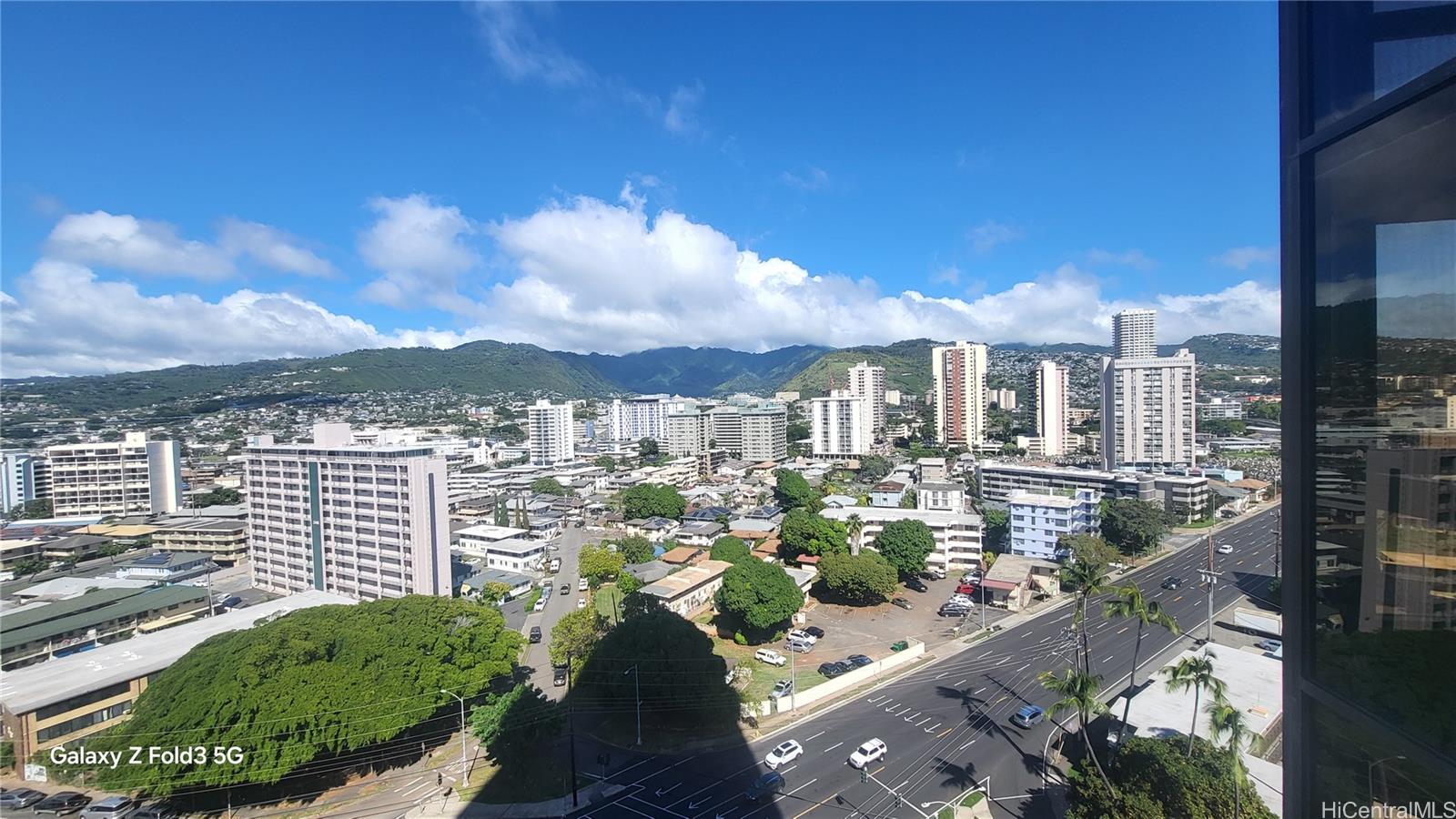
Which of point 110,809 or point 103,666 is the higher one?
point 103,666

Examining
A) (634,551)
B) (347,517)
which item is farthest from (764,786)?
(347,517)

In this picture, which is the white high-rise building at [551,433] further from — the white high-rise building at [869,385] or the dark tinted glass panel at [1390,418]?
the dark tinted glass panel at [1390,418]

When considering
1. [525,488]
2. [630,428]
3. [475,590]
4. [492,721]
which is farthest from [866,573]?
[630,428]

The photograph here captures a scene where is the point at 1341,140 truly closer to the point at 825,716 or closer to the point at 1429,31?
the point at 1429,31

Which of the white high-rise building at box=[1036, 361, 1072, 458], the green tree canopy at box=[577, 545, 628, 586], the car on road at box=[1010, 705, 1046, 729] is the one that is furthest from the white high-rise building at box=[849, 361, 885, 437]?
the car on road at box=[1010, 705, 1046, 729]

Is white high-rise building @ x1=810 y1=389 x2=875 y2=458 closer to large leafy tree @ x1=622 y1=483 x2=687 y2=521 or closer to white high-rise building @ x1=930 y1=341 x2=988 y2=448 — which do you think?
white high-rise building @ x1=930 y1=341 x2=988 y2=448

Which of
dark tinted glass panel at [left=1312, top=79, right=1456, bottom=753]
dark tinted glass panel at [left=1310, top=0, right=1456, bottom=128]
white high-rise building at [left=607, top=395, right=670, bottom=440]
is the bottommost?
white high-rise building at [left=607, top=395, right=670, bottom=440]

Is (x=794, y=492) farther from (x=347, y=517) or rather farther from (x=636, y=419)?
(x=636, y=419)
